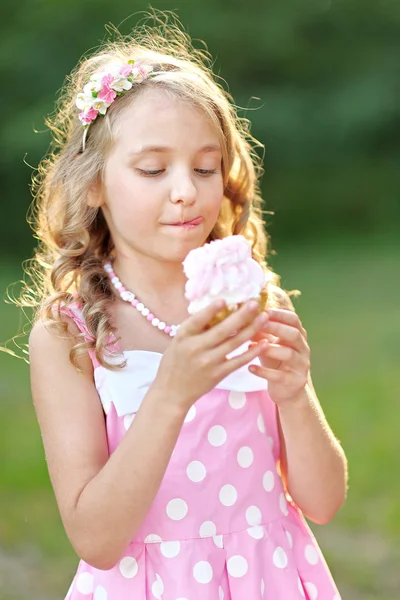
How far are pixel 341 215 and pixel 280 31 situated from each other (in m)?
2.91

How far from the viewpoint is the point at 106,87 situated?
2.41 m

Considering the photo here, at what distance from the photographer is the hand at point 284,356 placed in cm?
204

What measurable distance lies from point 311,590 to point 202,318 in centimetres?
81

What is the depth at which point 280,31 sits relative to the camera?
14531 mm

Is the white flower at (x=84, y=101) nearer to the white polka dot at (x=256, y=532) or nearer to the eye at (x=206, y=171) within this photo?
the eye at (x=206, y=171)

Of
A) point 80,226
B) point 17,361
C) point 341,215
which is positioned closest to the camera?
point 80,226

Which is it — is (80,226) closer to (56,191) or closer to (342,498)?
(56,191)

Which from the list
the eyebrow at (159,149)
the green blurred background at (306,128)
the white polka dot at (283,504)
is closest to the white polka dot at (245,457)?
the white polka dot at (283,504)

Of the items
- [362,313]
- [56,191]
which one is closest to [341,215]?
[362,313]

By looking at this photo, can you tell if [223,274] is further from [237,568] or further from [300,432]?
[237,568]

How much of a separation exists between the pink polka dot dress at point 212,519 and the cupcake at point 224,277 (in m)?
0.38

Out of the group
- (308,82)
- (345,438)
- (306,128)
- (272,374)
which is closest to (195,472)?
(272,374)

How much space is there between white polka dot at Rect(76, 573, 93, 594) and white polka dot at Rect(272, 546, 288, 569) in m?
0.43

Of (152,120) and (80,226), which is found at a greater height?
(152,120)
